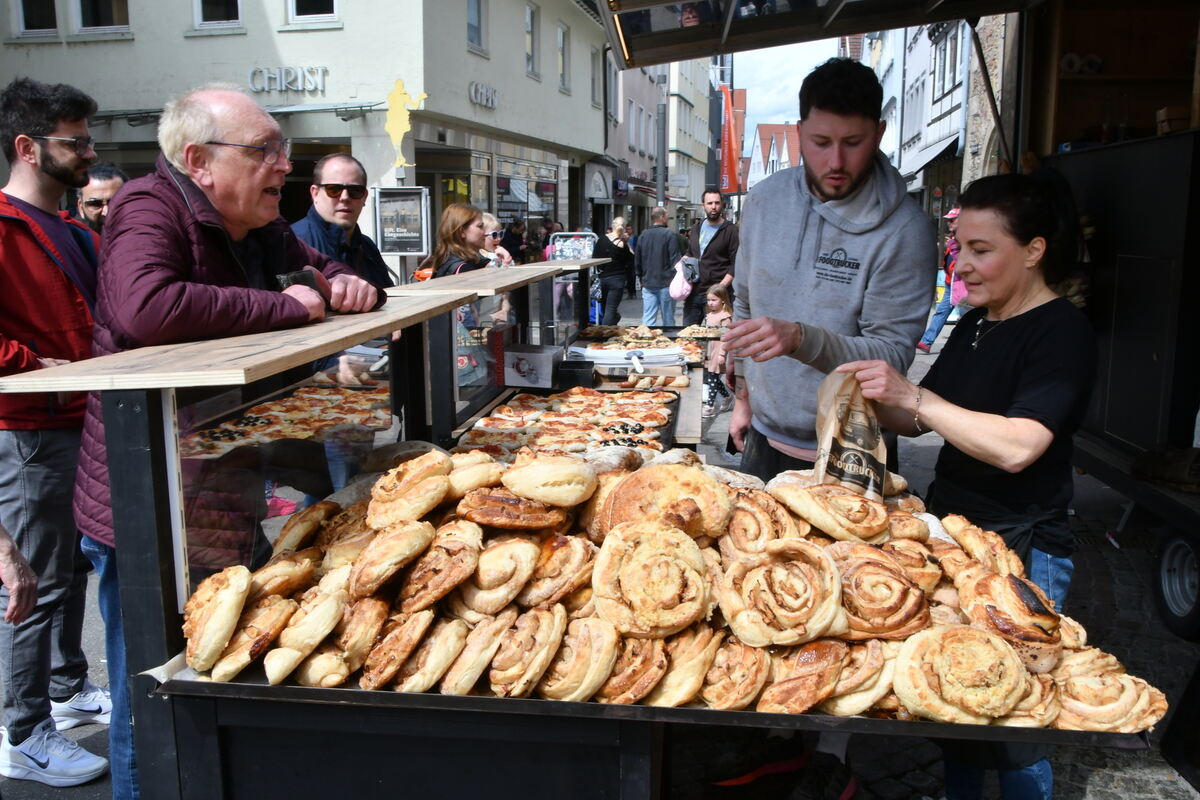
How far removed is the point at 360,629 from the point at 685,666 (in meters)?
0.61

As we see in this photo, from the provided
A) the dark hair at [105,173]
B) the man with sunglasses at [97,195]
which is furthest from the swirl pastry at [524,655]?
the dark hair at [105,173]

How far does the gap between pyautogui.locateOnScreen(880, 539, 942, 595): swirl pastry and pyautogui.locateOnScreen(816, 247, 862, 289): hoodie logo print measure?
115cm

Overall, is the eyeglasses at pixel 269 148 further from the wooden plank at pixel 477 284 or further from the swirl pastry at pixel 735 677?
the swirl pastry at pixel 735 677

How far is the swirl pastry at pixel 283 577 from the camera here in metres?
1.78

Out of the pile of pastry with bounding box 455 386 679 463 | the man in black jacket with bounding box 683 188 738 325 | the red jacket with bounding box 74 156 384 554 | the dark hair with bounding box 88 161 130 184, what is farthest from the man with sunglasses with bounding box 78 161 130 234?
the man in black jacket with bounding box 683 188 738 325

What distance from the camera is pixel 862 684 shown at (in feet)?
5.39

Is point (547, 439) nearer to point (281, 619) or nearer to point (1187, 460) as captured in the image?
point (281, 619)

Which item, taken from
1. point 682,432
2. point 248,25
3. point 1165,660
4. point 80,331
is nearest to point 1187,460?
point 1165,660

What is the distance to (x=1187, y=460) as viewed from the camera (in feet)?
14.2

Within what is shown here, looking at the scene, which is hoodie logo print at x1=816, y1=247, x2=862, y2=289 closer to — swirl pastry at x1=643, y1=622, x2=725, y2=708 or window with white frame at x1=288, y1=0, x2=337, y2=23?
swirl pastry at x1=643, y1=622, x2=725, y2=708

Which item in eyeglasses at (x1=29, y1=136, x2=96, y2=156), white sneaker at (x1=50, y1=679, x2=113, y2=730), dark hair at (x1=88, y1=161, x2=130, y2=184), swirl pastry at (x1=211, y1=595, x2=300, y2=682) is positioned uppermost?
dark hair at (x1=88, y1=161, x2=130, y2=184)

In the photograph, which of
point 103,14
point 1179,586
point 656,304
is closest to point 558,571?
point 1179,586

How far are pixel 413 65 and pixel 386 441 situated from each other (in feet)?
45.2

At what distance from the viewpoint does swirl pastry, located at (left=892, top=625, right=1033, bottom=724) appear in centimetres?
158
